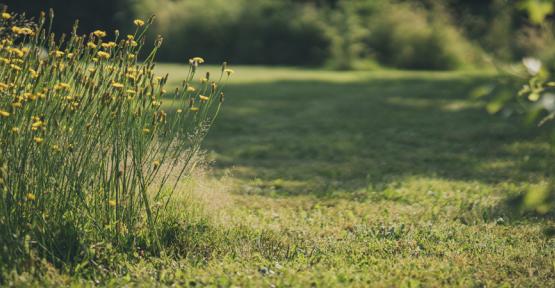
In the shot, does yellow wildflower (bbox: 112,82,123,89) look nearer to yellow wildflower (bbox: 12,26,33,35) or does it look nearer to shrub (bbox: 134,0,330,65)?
yellow wildflower (bbox: 12,26,33,35)

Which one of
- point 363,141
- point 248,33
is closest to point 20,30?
point 363,141

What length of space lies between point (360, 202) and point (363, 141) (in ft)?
9.74

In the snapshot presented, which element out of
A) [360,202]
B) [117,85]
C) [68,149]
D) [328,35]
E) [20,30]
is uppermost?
[328,35]

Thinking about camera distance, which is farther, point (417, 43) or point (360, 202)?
point (417, 43)

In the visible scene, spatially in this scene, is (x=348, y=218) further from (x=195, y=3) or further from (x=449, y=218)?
(x=195, y=3)

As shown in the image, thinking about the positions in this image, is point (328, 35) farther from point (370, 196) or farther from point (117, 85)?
point (117, 85)

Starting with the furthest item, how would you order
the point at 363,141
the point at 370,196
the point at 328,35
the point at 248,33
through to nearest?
the point at 248,33
the point at 328,35
the point at 363,141
the point at 370,196

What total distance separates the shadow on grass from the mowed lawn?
22 mm

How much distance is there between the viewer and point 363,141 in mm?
8891

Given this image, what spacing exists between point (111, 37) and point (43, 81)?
68.3ft

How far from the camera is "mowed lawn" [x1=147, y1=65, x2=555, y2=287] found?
403 cm

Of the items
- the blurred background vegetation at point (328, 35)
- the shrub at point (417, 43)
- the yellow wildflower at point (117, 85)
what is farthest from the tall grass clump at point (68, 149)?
the shrub at point (417, 43)

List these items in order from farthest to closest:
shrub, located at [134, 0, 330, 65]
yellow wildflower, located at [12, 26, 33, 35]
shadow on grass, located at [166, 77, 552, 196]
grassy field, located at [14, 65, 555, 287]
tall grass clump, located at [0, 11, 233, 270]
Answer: shrub, located at [134, 0, 330, 65] < shadow on grass, located at [166, 77, 552, 196] < grassy field, located at [14, 65, 555, 287] < tall grass clump, located at [0, 11, 233, 270] < yellow wildflower, located at [12, 26, 33, 35]

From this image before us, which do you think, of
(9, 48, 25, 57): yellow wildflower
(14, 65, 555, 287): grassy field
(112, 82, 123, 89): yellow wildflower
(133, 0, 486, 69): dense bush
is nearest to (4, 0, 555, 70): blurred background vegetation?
(133, 0, 486, 69): dense bush
